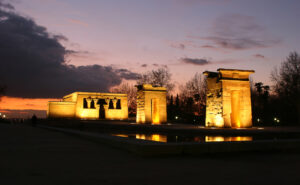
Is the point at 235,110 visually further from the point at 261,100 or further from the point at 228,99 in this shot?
the point at 261,100

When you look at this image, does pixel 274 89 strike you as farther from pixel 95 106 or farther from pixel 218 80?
pixel 95 106

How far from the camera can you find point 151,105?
26.2m

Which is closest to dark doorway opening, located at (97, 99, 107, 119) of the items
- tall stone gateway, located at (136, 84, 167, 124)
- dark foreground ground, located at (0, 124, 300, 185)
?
tall stone gateway, located at (136, 84, 167, 124)

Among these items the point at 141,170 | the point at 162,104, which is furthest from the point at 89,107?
the point at 141,170

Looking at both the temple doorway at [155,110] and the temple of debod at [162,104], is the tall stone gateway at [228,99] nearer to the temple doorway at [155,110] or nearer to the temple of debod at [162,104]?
the temple of debod at [162,104]

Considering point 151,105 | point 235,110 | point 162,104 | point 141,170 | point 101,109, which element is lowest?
point 141,170

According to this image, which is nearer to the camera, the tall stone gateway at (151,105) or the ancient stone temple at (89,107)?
the tall stone gateway at (151,105)

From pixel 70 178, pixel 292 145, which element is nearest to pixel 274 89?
pixel 292 145

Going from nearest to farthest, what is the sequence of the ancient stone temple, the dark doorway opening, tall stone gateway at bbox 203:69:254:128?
1. tall stone gateway at bbox 203:69:254:128
2. the ancient stone temple
3. the dark doorway opening

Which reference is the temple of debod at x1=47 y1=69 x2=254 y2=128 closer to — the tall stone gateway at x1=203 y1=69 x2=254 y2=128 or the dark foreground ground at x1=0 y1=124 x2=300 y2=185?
the tall stone gateway at x1=203 y1=69 x2=254 y2=128

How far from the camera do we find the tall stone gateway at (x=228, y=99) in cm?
1758

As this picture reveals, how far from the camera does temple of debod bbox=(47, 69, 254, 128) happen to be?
17.8 m

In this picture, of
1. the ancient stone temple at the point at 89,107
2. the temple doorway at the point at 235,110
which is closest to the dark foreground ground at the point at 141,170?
the temple doorway at the point at 235,110

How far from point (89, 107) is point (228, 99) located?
1069 inches
